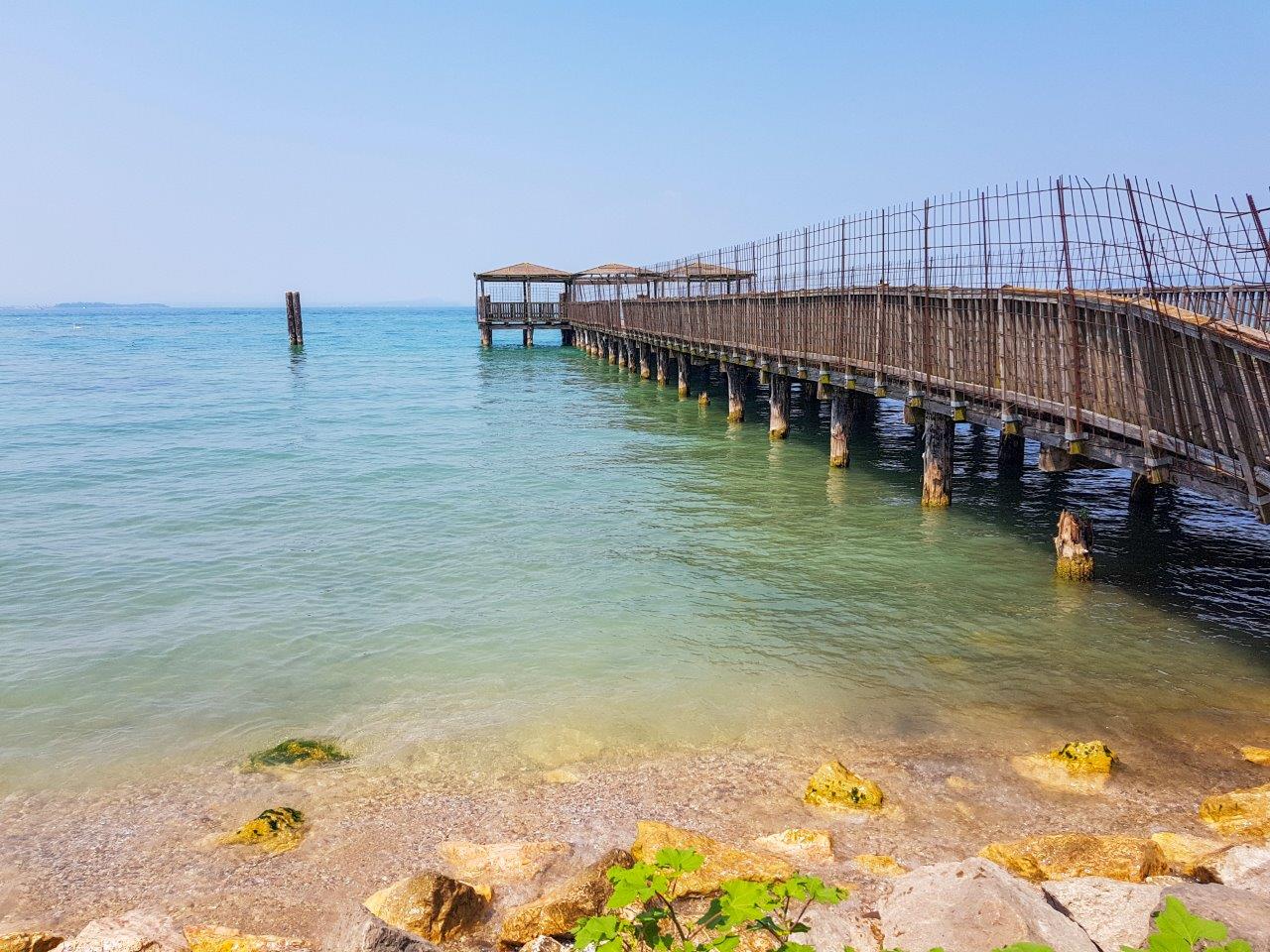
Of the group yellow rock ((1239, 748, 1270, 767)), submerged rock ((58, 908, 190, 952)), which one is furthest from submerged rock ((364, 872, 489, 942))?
yellow rock ((1239, 748, 1270, 767))

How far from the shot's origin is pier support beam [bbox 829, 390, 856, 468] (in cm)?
1822

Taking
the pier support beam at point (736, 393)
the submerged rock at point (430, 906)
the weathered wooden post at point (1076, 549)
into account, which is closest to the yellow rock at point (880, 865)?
the submerged rock at point (430, 906)

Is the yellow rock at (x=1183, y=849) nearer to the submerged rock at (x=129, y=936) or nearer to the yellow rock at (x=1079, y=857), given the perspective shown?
the yellow rock at (x=1079, y=857)

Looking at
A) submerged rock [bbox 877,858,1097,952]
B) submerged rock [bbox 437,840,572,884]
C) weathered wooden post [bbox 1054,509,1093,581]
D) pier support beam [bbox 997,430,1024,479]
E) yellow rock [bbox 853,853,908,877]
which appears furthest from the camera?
pier support beam [bbox 997,430,1024,479]

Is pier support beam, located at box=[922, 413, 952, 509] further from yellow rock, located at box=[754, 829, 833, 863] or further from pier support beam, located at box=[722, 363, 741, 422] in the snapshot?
pier support beam, located at box=[722, 363, 741, 422]

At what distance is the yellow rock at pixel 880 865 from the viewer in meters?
5.69

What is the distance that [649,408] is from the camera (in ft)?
100

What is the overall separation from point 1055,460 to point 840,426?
24.1 feet

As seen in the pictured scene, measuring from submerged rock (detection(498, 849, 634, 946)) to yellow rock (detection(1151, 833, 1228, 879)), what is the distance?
3.37m

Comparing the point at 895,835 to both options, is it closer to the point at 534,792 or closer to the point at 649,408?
the point at 534,792

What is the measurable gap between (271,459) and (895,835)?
62.7ft

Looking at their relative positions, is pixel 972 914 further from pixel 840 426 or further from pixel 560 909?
pixel 840 426

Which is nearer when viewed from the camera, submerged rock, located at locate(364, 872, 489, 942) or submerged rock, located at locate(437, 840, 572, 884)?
submerged rock, located at locate(364, 872, 489, 942)

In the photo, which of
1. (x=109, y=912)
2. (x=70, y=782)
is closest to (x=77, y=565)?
(x=70, y=782)
